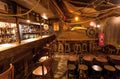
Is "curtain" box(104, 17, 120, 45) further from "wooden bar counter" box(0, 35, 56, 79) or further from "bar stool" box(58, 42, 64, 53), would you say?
"wooden bar counter" box(0, 35, 56, 79)

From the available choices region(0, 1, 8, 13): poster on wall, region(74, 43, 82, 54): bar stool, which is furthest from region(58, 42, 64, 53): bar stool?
region(0, 1, 8, 13): poster on wall

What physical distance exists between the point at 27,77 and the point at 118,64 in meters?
3.20

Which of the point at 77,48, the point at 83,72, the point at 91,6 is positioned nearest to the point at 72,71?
the point at 83,72

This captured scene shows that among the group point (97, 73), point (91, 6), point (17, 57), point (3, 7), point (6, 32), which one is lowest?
point (97, 73)

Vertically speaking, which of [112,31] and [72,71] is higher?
[112,31]

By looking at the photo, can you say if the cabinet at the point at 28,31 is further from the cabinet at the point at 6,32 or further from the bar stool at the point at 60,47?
the bar stool at the point at 60,47

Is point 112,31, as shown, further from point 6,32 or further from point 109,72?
point 6,32

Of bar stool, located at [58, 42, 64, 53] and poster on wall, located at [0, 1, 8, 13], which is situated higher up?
poster on wall, located at [0, 1, 8, 13]

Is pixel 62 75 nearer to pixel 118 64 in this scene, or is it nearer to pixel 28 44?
pixel 28 44

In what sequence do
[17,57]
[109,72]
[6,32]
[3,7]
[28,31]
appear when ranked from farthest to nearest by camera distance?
[28,31], [6,32], [109,72], [3,7], [17,57]

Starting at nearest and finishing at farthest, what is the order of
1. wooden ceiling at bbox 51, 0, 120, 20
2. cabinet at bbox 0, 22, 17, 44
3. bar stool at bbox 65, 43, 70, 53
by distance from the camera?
wooden ceiling at bbox 51, 0, 120, 20 < cabinet at bbox 0, 22, 17, 44 < bar stool at bbox 65, 43, 70, 53

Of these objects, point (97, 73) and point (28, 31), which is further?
point (28, 31)

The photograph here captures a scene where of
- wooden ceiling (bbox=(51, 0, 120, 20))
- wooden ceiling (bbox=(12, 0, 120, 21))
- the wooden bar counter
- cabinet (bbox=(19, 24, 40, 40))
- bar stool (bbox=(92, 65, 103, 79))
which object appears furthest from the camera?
cabinet (bbox=(19, 24, 40, 40))

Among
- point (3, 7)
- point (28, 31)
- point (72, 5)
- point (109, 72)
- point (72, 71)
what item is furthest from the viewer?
point (28, 31)
